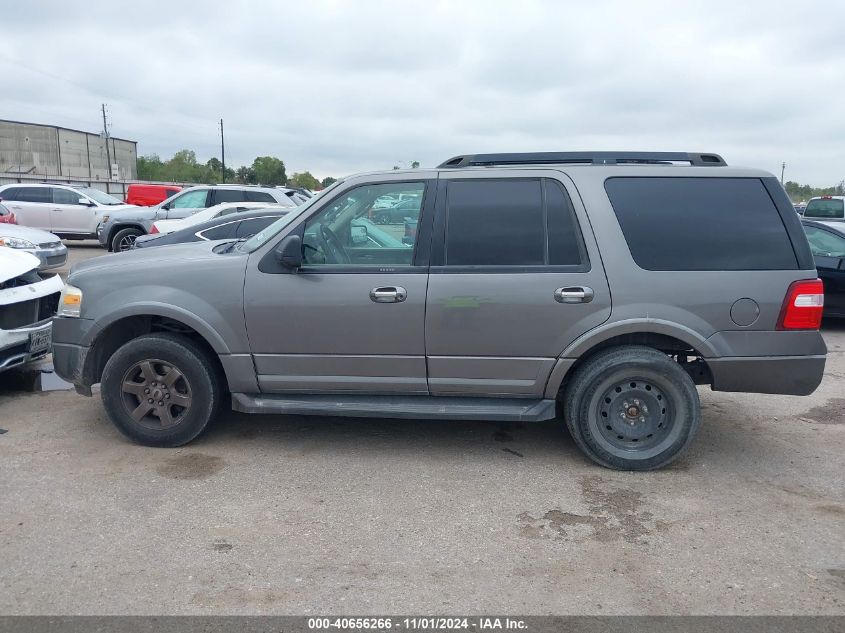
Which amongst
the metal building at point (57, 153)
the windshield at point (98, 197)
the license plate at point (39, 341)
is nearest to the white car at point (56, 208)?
the windshield at point (98, 197)

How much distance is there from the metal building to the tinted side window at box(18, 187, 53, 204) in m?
39.8

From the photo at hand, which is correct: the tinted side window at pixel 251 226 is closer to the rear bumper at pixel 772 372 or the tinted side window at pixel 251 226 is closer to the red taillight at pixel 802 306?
the rear bumper at pixel 772 372

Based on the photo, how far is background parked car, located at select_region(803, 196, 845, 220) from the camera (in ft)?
59.9

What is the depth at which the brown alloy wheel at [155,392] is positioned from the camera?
477cm

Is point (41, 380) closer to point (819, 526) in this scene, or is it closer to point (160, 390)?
point (160, 390)

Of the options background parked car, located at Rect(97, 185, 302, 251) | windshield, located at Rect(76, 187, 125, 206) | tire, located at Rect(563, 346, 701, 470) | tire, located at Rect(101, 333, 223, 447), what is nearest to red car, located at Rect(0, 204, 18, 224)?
background parked car, located at Rect(97, 185, 302, 251)

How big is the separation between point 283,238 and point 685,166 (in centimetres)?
269

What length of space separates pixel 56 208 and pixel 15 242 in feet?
27.6

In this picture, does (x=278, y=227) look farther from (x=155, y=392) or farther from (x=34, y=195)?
(x=34, y=195)

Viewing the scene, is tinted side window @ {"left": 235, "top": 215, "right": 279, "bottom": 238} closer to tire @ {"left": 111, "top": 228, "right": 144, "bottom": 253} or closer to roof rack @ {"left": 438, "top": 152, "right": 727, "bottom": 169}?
roof rack @ {"left": 438, "top": 152, "right": 727, "bottom": 169}

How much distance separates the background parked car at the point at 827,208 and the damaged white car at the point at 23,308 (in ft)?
58.8

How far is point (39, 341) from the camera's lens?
19.7 ft

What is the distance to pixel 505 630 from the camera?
290 centimetres

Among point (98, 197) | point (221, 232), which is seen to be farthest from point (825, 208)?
point (98, 197)
